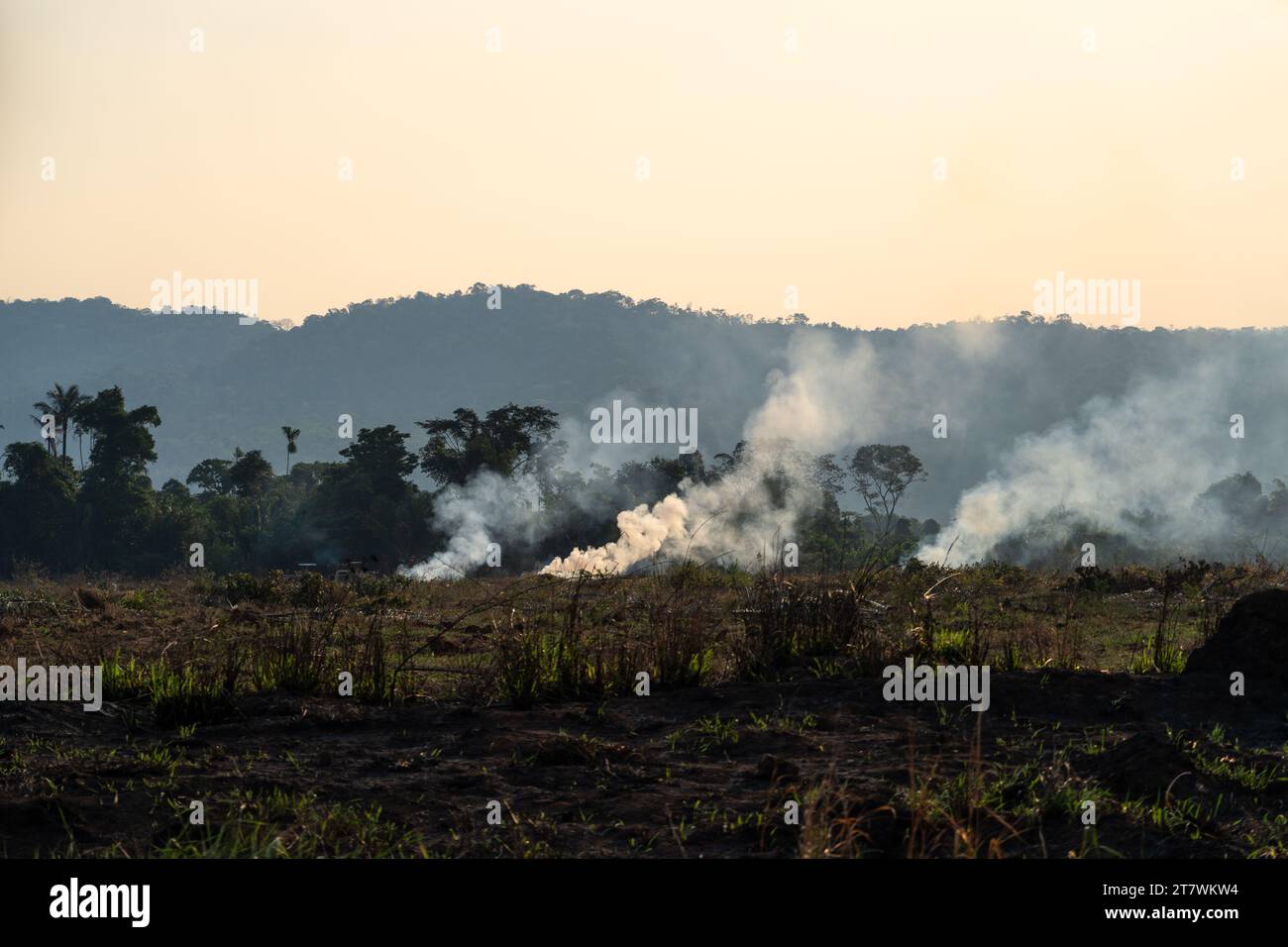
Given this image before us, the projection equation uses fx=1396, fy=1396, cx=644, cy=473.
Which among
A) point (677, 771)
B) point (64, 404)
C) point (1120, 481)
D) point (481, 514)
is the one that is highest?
point (64, 404)

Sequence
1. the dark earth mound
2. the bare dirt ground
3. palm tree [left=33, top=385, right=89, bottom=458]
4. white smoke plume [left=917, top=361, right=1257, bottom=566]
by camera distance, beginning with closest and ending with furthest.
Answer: the bare dirt ground → the dark earth mound → palm tree [left=33, top=385, right=89, bottom=458] → white smoke plume [left=917, top=361, right=1257, bottom=566]

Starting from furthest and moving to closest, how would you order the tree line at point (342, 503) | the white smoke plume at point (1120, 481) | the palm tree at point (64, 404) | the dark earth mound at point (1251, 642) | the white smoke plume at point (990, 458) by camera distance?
the white smoke plume at point (1120, 481) < the palm tree at point (64, 404) < the white smoke plume at point (990, 458) < the tree line at point (342, 503) < the dark earth mound at point (1251, 642)

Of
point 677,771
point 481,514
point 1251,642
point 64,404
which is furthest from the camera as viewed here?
point 64,404

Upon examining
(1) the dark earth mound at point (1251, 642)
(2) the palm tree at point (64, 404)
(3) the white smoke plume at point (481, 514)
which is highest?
(2) the palm tree at point (64, 404)

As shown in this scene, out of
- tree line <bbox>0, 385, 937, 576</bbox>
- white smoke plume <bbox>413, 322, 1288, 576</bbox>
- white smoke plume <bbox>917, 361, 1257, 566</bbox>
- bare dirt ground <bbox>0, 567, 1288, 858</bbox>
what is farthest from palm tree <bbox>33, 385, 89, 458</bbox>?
bare dirt ground <bbox>0, 567, 1288, 858</bbox>

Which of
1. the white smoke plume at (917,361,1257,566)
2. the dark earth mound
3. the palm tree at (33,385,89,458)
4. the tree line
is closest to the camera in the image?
the dark earth mound

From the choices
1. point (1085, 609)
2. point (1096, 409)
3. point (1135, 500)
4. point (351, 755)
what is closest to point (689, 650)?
point (351, 755)

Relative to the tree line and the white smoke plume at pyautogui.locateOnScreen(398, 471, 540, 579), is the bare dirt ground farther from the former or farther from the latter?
the white smoke plume at pyautogui.locateOnScreen(398, 471, 540, 579)

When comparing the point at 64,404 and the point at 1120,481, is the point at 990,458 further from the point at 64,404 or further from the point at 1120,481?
the point at 64,404

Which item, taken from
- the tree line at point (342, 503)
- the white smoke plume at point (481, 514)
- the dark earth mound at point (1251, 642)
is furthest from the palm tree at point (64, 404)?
the dark earth mound at point (1251, 642)

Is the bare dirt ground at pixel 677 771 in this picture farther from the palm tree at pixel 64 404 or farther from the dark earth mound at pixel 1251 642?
the palm tree at pixel 64 404

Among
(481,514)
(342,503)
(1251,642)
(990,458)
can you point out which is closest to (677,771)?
(1251,642)
